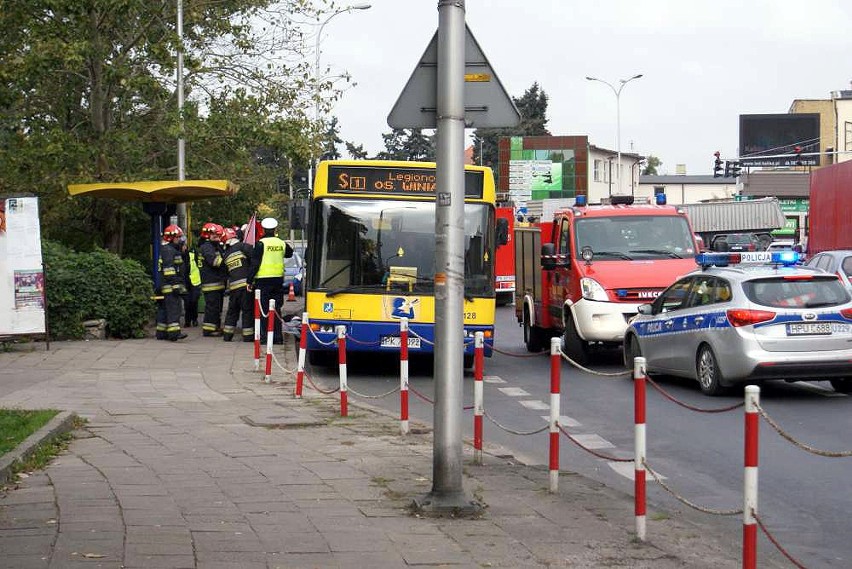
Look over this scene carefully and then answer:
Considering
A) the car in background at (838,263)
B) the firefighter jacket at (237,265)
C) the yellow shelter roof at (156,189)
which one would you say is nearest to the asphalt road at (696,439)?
the firefighter jacket at (237,265)

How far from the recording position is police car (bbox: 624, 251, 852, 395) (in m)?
14.5

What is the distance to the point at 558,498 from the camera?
28.7 feet

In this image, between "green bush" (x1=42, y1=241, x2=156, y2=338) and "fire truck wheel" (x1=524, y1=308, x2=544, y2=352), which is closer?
"green bush" (x1=42, y1=241, x2=156, y2=338)

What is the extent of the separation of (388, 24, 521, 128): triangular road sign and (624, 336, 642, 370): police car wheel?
30.3 ft

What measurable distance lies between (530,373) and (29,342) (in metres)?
7.93


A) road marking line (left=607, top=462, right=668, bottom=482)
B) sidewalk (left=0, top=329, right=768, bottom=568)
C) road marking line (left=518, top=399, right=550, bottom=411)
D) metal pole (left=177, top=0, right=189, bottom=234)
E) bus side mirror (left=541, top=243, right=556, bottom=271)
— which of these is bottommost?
road marking line (left=518, top=399, right=550, bottom=411)

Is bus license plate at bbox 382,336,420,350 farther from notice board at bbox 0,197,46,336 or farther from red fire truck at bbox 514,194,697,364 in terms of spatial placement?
notice board at bbox 0,197,46,336

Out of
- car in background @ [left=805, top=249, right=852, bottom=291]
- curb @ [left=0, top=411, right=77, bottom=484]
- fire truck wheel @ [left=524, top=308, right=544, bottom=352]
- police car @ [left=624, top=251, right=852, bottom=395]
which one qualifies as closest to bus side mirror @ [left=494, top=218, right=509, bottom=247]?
police car @ [left=624, top=251, right=852, bottom=395]

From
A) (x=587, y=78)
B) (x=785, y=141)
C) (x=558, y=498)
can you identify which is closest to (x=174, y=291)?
(x=558, y=498)

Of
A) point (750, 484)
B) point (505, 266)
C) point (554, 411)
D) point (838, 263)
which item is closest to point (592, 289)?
point (838, 263)

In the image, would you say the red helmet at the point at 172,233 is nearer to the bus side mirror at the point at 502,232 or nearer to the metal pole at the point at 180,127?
the metal pole at the point at 180,127

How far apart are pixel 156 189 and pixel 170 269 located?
1599mm

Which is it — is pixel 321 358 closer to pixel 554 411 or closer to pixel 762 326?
pixel 762 326

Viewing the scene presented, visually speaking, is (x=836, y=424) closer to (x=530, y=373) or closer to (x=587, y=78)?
(x=530, y=373)
